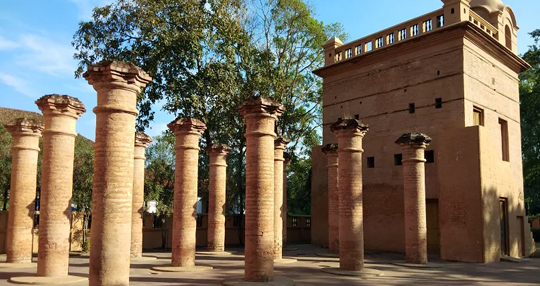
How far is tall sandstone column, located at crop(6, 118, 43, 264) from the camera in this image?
13609 mm

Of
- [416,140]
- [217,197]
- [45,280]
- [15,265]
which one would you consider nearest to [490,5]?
[416,140]

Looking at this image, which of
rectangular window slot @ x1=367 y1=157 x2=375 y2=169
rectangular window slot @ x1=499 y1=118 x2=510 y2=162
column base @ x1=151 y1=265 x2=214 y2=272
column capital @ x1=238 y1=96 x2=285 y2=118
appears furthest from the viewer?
rectangular window slot @ x1=367 y1=157 x2=375 y2=169

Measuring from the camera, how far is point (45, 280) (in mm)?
10047

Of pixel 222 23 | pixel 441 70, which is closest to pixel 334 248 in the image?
pixel 441 70

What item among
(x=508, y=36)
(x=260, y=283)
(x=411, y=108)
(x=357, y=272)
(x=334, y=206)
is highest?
(x=508, y=36)

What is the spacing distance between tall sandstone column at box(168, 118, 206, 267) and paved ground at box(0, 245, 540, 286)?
0.89m

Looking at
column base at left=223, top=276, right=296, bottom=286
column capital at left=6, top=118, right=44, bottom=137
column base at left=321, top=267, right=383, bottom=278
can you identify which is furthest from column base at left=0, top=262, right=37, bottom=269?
column base at left=321, top=267, right=383, bottom=278

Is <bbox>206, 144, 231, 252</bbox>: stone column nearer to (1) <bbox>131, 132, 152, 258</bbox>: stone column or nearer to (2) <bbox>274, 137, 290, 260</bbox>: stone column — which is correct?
(2) <bbox>274, 137, 290, 260</bbox>: stone column

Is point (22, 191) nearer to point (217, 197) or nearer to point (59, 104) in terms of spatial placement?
point (59, 104)

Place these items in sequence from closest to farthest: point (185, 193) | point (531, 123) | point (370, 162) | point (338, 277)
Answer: point (338, 277) → point (185, 193) → point (370, 162) → point (531, 123)

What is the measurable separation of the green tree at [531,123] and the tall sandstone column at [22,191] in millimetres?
22959

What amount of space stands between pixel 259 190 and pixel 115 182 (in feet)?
11.3

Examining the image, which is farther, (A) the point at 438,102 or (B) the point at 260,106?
(A) the point at 438,102

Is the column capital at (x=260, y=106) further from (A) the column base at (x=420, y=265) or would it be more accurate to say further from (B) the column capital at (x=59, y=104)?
(A) the column base at (x=420, y=265)
